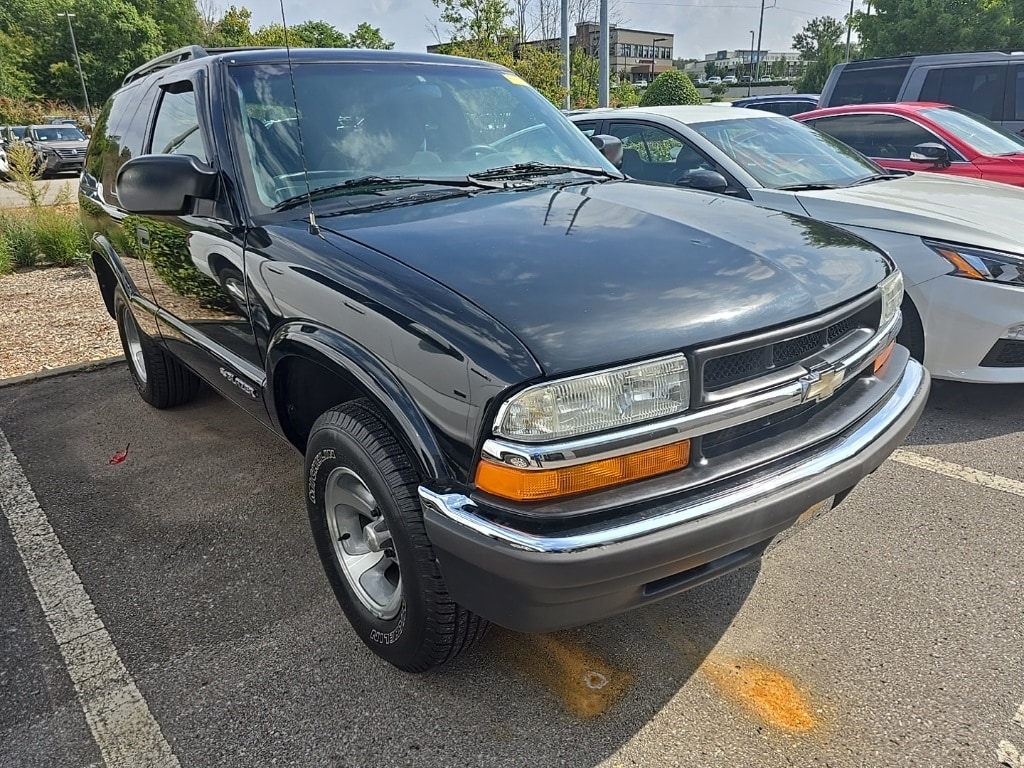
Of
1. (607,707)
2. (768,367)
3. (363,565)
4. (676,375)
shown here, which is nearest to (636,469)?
(676,375)

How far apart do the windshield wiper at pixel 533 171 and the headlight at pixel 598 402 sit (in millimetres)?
1493

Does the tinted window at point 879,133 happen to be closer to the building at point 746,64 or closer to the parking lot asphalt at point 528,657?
the parking lot asphalt at point 528,657

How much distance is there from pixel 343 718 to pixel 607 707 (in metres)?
0.79

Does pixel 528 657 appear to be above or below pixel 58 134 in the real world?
below

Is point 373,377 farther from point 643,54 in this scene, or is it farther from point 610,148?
point 643,54

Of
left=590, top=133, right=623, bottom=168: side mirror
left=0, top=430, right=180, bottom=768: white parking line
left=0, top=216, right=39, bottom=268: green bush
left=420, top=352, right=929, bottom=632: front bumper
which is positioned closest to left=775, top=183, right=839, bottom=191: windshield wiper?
left=590, top=133, right=623, bottom=168: side mirror

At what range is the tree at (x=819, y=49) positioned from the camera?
37.0 meters

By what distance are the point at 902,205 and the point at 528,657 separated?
3.44 metres

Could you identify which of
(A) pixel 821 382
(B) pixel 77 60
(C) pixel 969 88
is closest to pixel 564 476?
(A) pixel 821 382

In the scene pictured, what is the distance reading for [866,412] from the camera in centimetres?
235

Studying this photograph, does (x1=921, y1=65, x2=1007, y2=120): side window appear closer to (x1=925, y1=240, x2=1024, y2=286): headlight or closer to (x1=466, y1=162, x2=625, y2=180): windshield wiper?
(x1=925, y1=240, x2=1024, y2=286): headlight

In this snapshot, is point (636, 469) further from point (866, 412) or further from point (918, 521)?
point (918, 521)

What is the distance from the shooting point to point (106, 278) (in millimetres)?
4742

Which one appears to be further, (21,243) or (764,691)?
(21,243)
